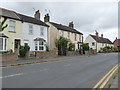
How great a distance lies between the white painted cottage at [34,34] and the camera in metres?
31.1

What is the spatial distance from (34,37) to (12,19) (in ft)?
20.6

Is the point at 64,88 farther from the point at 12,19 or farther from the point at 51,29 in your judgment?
the point at 51,29

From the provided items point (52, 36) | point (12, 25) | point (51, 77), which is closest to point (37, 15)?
point (52, 36)

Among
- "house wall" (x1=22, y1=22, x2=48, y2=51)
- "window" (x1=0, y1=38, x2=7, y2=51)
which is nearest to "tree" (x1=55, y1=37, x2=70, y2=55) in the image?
"house wall" (x1=22, y1=22, x2=48, y2=51)

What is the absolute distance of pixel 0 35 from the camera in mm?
24969

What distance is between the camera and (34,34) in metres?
33.4

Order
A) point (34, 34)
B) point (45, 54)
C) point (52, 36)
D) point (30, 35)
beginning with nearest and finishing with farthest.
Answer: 1. point (45, 54)
2. point (30, 35)
3. point (34, 34)
4. point (52, 36)

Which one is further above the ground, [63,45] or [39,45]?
[63,45]

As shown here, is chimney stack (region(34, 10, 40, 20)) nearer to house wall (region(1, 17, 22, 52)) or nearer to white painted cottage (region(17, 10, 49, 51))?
white painted cottage (region(17, 10, 49, 51))

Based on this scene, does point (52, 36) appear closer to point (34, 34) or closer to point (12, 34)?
point (34, 34)

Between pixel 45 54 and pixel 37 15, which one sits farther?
pixel 37 15

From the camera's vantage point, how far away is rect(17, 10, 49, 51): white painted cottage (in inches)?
1224

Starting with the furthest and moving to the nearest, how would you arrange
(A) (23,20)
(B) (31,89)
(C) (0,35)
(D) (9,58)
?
(A) (23,20) → (C) (0,35) → (D) (9,58) → (B) (31,89)

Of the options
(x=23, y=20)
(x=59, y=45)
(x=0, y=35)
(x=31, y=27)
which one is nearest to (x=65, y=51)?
(x=59, y=45)
